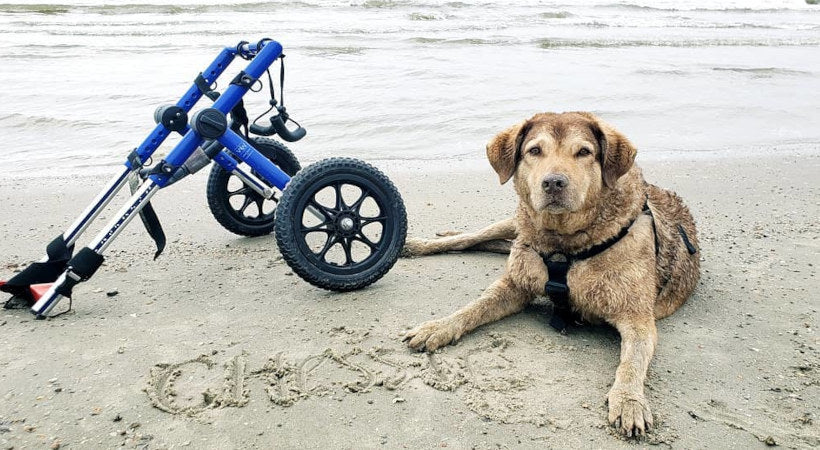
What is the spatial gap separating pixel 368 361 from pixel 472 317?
708 mm

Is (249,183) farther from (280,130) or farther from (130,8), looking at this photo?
(130,8)

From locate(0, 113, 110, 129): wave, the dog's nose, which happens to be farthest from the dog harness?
locate(0, 113, 110, 129): wave

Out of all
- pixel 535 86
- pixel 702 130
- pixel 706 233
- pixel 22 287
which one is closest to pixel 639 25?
pixel 535 86

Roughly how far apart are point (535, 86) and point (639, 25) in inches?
506

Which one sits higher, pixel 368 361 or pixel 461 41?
pixel 461 41

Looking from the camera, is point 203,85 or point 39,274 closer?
point 39,274

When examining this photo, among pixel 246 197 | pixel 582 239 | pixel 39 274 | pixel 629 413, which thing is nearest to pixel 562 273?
pixel 582 239

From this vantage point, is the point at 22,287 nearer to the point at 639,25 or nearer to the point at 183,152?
the point at 183,152

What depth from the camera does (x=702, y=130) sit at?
1002 cm

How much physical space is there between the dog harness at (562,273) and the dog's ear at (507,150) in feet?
1.90

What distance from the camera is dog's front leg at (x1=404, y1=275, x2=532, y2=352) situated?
3965 millimetres

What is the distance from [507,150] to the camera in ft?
14.3

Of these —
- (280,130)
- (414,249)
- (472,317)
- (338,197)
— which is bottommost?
(414,249)

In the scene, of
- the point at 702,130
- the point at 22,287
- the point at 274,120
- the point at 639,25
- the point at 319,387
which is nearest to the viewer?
the point at 319,387
